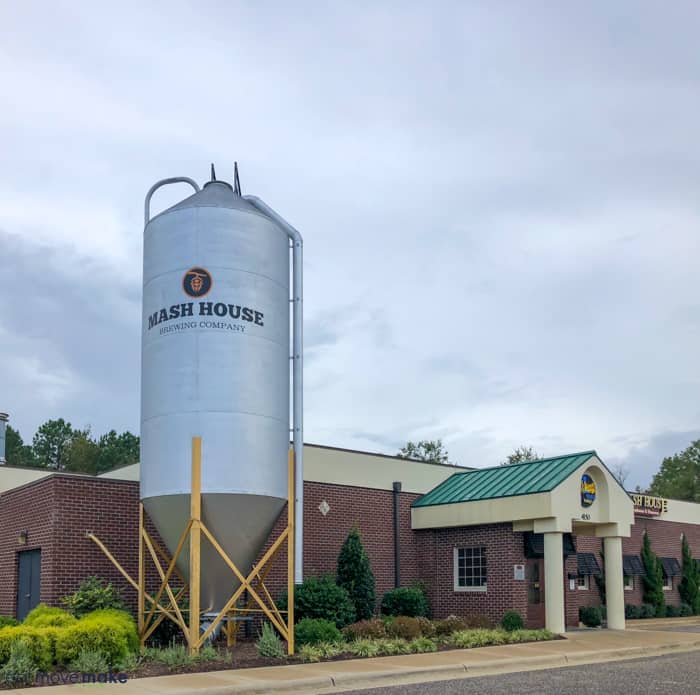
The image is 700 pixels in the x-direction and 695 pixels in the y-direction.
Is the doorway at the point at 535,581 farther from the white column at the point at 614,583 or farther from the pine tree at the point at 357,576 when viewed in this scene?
the pine tree at the point at 357,576

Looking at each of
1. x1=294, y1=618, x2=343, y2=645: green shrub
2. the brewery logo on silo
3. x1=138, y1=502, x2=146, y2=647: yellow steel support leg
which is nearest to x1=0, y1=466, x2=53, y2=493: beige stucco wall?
x1=138, y1=502, x2=146, y2=647: yellow steel support leg

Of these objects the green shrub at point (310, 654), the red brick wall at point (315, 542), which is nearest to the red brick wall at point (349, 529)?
the red brick wall at point (315, 542)

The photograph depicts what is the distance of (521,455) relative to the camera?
75125 mm

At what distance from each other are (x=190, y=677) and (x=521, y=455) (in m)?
62.9

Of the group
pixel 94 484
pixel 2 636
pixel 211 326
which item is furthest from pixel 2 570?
pixel 211 326

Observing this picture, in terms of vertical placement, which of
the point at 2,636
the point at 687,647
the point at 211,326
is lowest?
the point at 687,647

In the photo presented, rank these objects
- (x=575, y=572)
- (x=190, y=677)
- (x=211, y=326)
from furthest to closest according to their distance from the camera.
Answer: (x=575, y=572) < (x=211, y=326) < (x=190, y=677)

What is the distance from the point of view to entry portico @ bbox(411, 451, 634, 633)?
2348 cm

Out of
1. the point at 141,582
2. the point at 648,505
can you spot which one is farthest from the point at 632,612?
the point at 141,582

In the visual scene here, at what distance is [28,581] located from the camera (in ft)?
68.3

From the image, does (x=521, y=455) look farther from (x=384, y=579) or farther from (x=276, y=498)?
(x=276, y=498)

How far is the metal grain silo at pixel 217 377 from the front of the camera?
663 inches

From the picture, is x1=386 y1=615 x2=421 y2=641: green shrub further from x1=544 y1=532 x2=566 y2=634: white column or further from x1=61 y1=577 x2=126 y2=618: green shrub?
x1=61 y1=577 x2=126 y2=618: green shrub

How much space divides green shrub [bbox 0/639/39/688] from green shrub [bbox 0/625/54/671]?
15 centimetres
